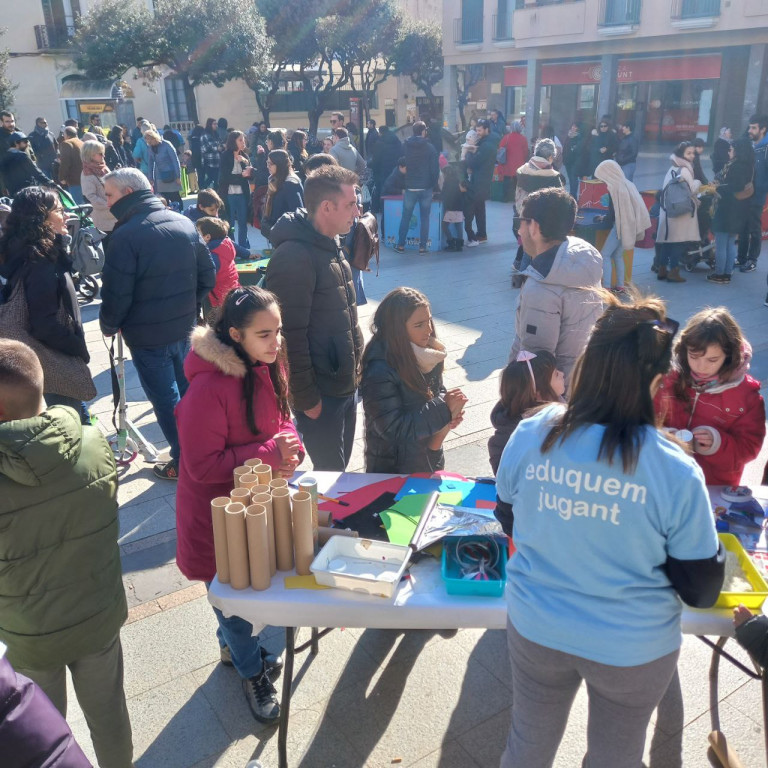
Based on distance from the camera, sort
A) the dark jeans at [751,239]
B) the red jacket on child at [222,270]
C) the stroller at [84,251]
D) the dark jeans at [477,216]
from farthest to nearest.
→ 1. the dark jeans at [477,216]
2. the dark jeans at [751,239]
3. the stroller at [84,251]
4. the red jacket on child at [222,270]

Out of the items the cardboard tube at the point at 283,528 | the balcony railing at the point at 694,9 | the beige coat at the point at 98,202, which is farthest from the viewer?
the balcony railing at the point at 694,9

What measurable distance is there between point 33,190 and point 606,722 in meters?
3.69

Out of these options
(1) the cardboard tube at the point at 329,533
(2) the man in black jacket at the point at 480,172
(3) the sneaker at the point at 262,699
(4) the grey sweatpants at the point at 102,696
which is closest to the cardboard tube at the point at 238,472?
(1) the cardboard tube at the point at 329,533

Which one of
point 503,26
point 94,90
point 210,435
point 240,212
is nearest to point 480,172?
point 240,212

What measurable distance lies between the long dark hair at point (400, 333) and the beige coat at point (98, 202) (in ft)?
19.6

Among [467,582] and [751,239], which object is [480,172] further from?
[467,582]

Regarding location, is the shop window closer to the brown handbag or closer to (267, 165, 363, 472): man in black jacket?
the brown handbag

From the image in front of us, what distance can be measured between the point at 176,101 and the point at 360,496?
115 ft

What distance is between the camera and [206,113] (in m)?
34.4

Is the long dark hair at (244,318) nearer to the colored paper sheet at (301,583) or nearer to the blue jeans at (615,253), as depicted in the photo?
the colored paper sheet at (301,583)

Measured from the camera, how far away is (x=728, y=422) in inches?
115

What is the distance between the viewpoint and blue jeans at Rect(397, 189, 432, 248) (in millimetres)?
10148

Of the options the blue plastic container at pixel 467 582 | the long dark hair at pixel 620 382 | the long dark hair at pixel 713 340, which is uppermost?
the long dark hair at pixel 620 382

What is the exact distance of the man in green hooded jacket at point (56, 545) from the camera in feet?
6.36
